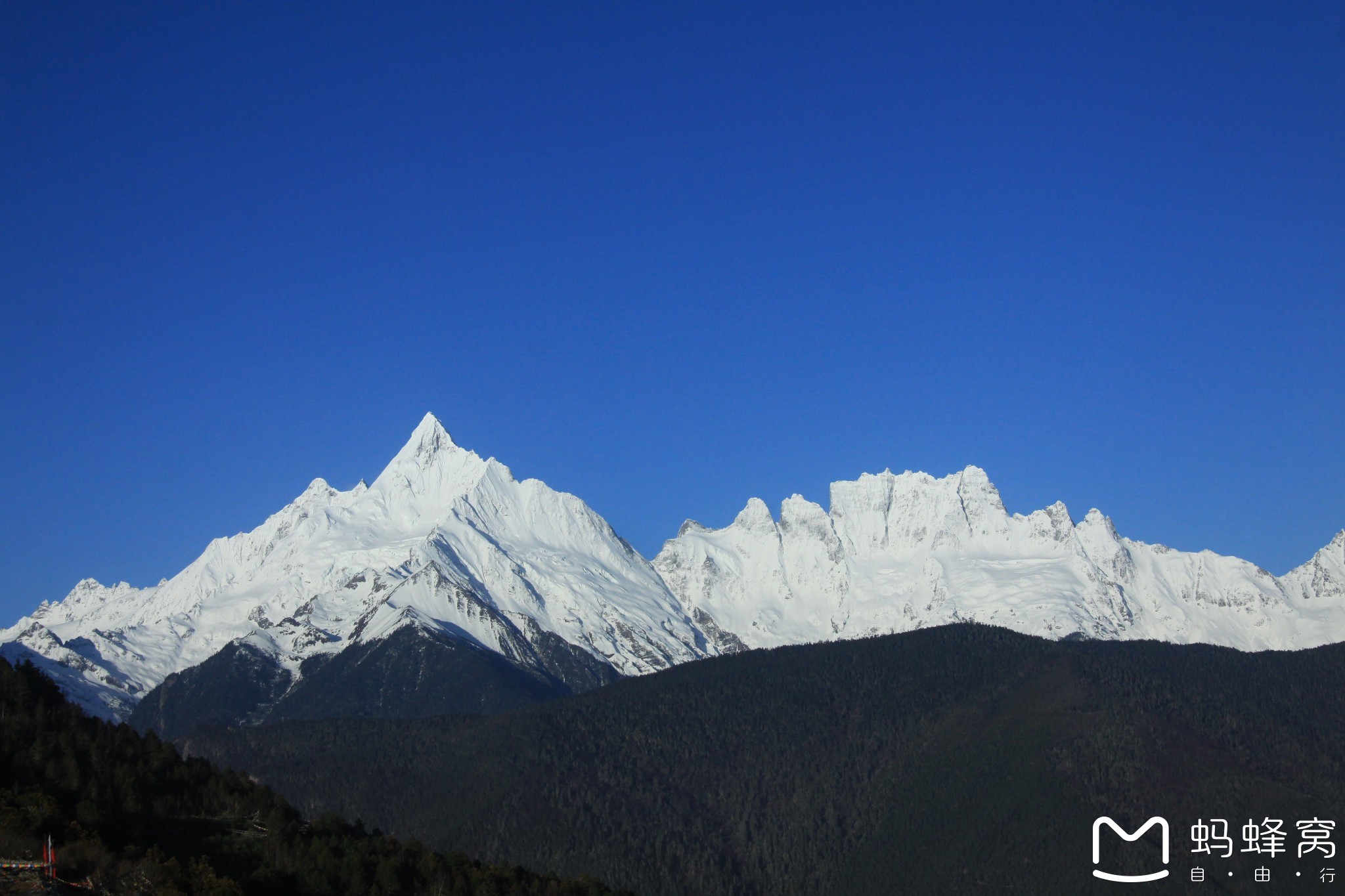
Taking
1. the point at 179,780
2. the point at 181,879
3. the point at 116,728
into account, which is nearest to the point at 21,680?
the point at 116,728

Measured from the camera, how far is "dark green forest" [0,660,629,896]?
111 meters

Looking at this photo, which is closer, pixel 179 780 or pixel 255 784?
pixel 179 780

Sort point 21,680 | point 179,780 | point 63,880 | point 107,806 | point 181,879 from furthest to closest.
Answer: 1. point 21,680
2. point 179,780
3. point 107,806
4. point 181,879
5. point 63,880

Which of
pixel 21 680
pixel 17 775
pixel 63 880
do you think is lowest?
pixel 63 880

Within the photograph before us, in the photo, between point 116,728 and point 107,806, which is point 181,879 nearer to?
point 107,806

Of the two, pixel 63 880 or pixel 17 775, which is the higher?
pixel 17 775

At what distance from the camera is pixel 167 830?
13062 centimetres

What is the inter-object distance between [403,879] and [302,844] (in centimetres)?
934

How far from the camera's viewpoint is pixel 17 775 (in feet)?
442

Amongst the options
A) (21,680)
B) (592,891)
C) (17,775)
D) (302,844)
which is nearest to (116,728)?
(21,680)

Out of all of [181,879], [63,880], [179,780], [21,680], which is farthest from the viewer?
[21,680]

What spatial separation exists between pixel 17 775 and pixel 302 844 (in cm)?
2506

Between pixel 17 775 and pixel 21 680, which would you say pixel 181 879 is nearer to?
pixel 17 775

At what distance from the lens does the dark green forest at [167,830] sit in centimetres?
11062
